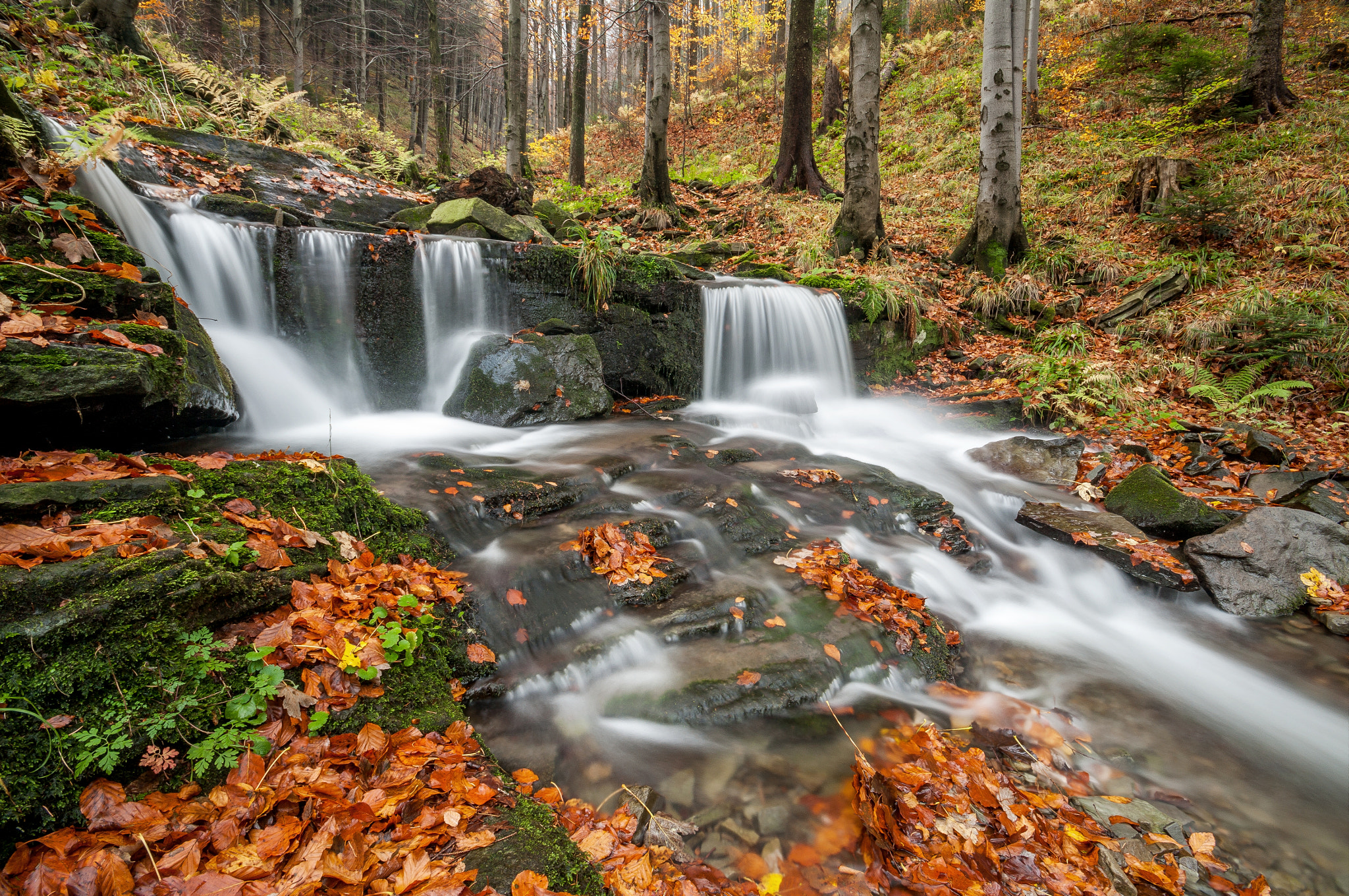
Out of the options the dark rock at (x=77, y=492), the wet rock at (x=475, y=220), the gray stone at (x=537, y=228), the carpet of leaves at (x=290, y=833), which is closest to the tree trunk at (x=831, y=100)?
the gray stone at (x=537, y=228)

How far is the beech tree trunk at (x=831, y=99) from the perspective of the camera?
18094 millimetres

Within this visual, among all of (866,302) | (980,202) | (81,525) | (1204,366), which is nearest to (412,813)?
(81,525)

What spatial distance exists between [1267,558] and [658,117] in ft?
42.8

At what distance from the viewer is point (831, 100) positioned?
60.8 feet

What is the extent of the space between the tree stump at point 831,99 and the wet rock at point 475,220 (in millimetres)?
13938

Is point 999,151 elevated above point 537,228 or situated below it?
above

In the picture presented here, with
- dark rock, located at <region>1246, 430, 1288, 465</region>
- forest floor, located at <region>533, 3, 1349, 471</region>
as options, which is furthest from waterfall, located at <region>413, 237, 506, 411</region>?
dark rock, located at <region>1246, 430, 1288, 465</region>

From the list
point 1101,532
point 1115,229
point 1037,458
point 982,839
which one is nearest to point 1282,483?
point 1037,458

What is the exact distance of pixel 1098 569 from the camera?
16.7ft

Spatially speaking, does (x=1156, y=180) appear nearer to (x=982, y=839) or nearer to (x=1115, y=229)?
(x=1115, y=229)

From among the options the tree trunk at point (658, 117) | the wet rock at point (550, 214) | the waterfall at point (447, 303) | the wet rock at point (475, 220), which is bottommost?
the waterfall at point (447, 303)

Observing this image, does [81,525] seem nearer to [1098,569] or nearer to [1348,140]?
[1098,569]

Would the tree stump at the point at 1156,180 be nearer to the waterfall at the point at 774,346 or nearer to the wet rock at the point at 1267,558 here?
the waterfall at the point at 774,346

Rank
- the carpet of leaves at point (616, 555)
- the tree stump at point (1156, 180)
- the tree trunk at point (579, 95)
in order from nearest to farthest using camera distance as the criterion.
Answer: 1. the carpet of leaves at point (616, 555)
2. the tree stump at point (1156, 180)
3. the tree trunk at point (579, 95)
